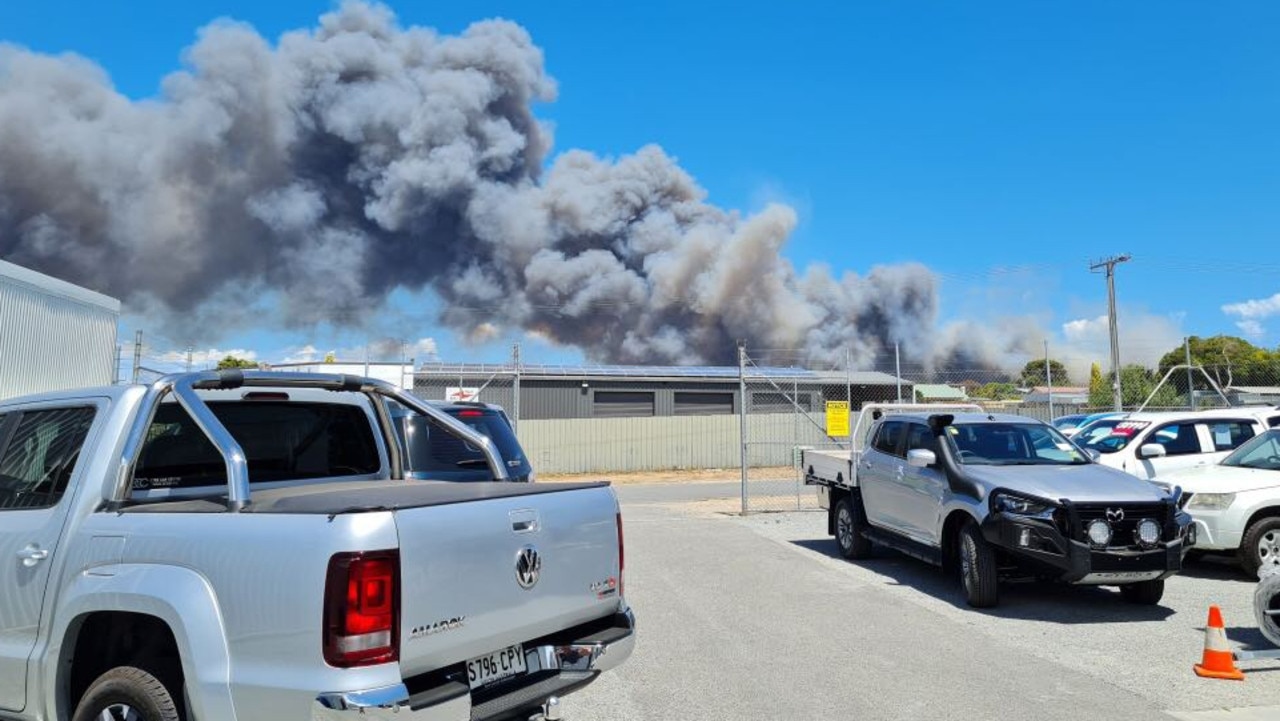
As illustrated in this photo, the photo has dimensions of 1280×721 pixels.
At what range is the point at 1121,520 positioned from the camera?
23.5 ft

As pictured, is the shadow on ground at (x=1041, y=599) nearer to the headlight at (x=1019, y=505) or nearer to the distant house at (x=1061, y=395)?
the headlight at (x=1019, y=505)

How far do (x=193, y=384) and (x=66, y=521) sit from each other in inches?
27.8

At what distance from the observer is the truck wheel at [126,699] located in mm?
3098

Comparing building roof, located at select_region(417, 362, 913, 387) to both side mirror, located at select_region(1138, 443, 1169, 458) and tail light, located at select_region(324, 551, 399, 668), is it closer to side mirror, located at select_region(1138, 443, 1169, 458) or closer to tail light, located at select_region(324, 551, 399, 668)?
side mirror, located at select_region(1138, 443, 1169, 458)

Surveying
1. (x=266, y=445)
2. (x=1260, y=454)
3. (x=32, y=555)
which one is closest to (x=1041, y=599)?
(x=1260, y=454)

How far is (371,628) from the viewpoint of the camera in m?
2.88

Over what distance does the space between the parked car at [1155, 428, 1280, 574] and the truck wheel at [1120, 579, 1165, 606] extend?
50.2 inches

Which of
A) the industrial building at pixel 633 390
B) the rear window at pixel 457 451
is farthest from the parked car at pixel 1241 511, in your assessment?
the industrial building at pixel 633 390

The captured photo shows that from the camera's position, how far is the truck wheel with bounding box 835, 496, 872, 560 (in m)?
10.4

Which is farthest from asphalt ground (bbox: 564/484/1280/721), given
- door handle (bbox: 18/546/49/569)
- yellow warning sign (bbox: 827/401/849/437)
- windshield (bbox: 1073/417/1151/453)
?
yellow warning sign (bbox: 827/401/849/437)

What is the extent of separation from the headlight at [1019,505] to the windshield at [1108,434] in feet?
12.7

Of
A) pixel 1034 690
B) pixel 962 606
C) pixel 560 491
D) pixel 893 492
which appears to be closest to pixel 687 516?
pixel 893 492

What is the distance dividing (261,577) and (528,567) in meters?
1.01

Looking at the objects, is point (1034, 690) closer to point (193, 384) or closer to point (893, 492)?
point (893, 492)
